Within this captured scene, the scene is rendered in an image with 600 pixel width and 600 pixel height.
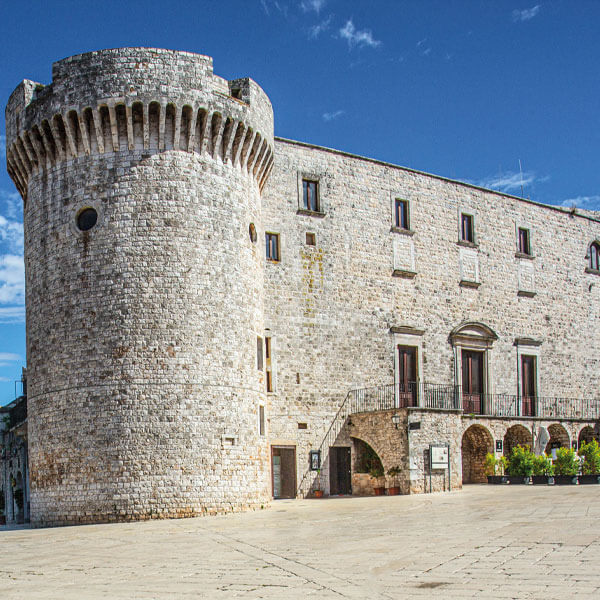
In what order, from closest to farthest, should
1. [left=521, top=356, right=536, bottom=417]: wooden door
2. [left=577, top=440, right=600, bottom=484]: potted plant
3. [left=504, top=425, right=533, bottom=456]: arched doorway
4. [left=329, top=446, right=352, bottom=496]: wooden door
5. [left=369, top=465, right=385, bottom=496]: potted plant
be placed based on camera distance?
[left=369, top=465, right=385, bottom=496]: potted plant, [left=329, top=446, right=352, bottom=496]: wooden door, [left=577, top=440, right=600, bottom=484]: potted plant, [left=504, top=425, right=533, bottom=456]: arched doorway, [left=521, top=356, right=536, bottom=417]: wooden door

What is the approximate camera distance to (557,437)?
2992 centimetres

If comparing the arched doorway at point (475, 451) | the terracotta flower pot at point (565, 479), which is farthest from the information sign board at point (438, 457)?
the arched doorway at point (475, 451)

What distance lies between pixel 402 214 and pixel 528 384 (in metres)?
8.36

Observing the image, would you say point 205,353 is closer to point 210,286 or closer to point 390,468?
point 210,286

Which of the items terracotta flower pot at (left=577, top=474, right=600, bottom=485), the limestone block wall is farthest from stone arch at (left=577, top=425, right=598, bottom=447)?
terracotta flower pot at (left=577, top=474, right=600, bottom=485)

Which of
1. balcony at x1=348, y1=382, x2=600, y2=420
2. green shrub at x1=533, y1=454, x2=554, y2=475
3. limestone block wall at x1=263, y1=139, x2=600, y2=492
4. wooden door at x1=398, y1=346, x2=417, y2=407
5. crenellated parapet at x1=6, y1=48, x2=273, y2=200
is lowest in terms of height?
green shrub at x1=533, y1=454, x2=554, y2=475

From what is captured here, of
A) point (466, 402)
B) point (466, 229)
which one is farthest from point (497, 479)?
point (466, 229)

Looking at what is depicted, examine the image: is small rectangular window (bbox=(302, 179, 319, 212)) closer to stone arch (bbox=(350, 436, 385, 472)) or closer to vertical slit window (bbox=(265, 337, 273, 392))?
vertical slit window (bbox=(265, 337, 273, 392))

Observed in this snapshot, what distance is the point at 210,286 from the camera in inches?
765

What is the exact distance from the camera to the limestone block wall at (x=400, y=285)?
80.5 ft

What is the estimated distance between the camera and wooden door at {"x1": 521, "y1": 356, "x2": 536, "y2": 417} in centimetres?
2994

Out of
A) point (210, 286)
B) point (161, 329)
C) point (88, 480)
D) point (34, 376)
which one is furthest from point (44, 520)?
point (210, 286)

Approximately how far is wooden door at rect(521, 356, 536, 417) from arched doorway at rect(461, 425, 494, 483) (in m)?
2.82

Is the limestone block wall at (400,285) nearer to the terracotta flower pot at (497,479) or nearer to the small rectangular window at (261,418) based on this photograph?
the small rectangular window at (261,418)
